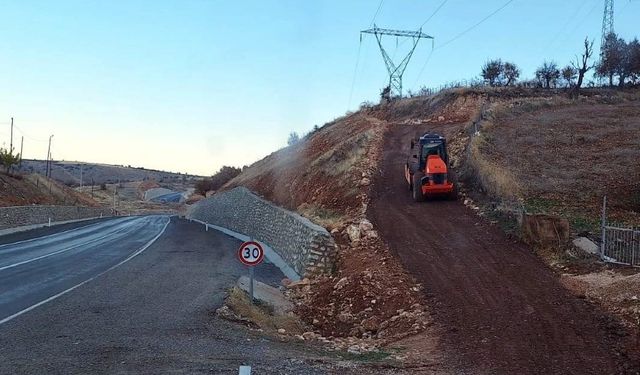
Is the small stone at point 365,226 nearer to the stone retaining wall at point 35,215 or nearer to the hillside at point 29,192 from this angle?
the stone retaining wall at point 35,215

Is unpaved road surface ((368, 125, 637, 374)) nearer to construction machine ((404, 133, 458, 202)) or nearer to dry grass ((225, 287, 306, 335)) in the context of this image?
construction machine ((404, 133, 458, 202))

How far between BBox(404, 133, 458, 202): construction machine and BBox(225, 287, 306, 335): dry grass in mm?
10830

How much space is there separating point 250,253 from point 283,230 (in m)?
12.1

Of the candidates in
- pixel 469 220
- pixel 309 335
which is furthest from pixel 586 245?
pixel 309 335

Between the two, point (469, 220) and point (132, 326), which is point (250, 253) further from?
point (469, 220)

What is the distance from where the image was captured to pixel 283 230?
1007 inches

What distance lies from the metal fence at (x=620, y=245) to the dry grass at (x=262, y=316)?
7.97 metres

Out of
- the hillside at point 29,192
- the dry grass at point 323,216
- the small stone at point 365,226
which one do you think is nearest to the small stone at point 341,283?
the small stone at point 365,226

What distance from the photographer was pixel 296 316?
47.7ft

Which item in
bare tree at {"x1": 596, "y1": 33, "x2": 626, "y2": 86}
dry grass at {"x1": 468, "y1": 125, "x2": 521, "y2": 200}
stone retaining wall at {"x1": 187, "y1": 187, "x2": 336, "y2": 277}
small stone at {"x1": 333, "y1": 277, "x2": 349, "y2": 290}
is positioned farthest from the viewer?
bare tree at {"x1": 596, "y1": 33, "x2": 626, "y2": 86}

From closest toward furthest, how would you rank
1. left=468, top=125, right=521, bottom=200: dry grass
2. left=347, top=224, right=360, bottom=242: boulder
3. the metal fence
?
the metal fence < left=347, top=224, right=360, bottom=242: boulder < left=468, top=125, right=521, bottom=200: dry grass

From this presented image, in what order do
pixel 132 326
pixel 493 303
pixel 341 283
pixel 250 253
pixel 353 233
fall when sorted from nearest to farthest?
1. pixel 132 326
2. pixel 493 303
3. pixel 250 253
4. pixel 341 283
5. pixel 353 233

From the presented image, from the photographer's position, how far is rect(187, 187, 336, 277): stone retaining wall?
756 inches

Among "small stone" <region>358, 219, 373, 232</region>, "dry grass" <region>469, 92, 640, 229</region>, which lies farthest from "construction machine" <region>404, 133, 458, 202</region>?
"small stone" <region>358, 219, 373, 232</region>
